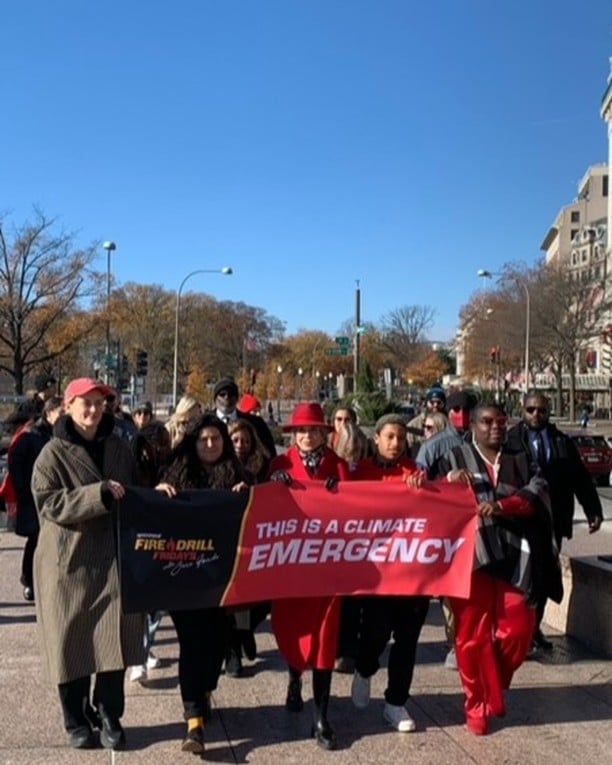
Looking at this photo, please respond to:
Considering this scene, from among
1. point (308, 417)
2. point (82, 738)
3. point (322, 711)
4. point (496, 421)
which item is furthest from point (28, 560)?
point (496, 421)

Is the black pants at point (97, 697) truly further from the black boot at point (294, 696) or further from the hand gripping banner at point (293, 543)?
the black boot at point (294, 696)

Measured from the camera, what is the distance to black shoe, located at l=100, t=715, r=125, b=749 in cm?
438

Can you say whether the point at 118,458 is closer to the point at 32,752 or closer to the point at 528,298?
the point at 32,752

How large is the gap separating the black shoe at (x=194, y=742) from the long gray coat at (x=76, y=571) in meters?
0.46

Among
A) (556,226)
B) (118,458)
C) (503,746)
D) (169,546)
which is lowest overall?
(503,746)

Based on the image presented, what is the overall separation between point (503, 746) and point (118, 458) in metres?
2.48

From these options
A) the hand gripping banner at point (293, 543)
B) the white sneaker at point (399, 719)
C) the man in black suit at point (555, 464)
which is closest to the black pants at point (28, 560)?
the hand gripping banner at point (293, 543)

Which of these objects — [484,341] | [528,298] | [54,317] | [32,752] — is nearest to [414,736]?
[32,752]

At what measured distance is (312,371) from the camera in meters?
107

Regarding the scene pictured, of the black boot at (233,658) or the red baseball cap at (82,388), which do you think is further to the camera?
the black boot at (233,658)

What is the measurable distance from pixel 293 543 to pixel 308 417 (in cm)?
71

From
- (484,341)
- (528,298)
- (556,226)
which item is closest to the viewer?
(528,298)

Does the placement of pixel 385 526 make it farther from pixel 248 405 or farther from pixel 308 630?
pixel 248 405

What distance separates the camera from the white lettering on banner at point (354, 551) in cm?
479
